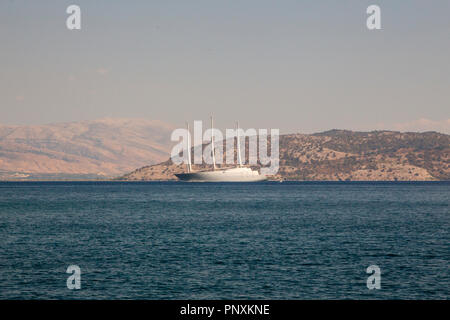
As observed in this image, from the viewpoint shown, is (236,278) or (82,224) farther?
(82,224)

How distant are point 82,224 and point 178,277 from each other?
156 ft

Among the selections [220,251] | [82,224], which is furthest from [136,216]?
[220,251]

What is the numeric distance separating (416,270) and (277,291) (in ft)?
43.3

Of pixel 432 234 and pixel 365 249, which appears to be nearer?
pixel 365 249
